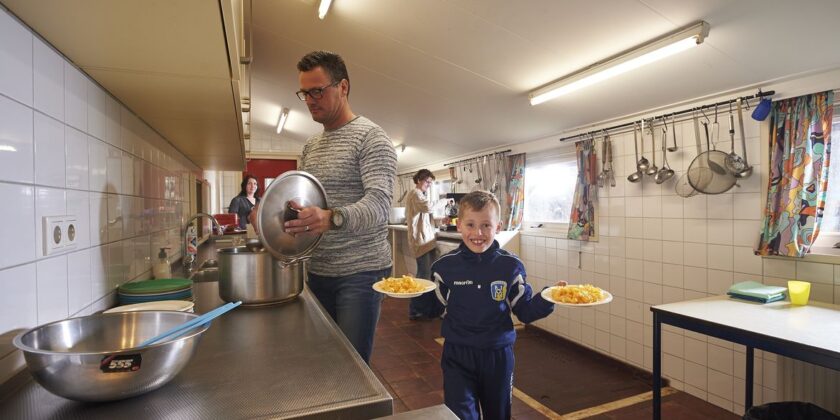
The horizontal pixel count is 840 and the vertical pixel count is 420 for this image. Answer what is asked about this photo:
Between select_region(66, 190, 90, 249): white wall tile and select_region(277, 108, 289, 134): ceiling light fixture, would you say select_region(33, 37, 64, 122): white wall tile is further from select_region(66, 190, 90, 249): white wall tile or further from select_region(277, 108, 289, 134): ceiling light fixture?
select_region(277, 108, 289, 134): ceiling light fixture

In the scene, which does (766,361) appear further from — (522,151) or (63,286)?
(63,286)

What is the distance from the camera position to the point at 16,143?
75 centimetres

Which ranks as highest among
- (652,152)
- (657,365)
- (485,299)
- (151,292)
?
(652,152)

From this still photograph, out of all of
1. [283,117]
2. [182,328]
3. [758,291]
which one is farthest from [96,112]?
[283,117]

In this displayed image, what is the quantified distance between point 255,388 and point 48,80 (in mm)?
763

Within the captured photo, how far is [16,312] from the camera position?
745mm

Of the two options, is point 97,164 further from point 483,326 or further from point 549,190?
point 549,190

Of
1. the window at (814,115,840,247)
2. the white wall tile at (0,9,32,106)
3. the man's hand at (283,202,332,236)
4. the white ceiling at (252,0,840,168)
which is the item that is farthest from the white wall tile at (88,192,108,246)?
the window at (814,115,840,247)

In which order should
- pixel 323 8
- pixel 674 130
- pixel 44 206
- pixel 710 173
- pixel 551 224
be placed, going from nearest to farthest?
pixel 44 206 → pixel 710 173 → pixel 323 8 → pixel 674 130 → pixel 551 224

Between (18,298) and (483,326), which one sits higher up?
(18,298)

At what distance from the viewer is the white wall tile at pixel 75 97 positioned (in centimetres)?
96

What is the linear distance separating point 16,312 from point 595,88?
2.96 meters

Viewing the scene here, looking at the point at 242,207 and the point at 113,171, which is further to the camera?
the point at 242,207

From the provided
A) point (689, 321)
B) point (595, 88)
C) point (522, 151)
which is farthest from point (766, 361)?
point (522, 151)
